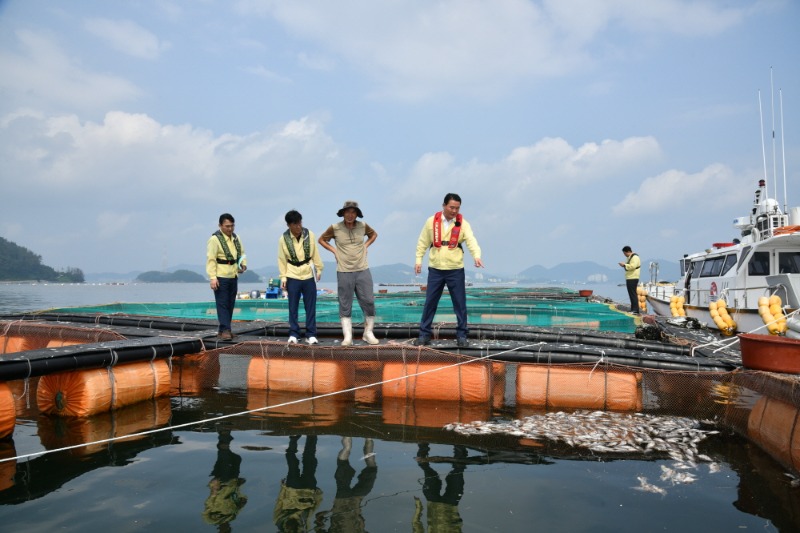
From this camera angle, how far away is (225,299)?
992cm

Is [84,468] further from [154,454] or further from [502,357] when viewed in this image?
[502,357]

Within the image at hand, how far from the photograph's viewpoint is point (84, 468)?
529 cm

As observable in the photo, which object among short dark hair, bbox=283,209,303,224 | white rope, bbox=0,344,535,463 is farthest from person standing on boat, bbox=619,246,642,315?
short dark hair, bbox=283,209,303,224

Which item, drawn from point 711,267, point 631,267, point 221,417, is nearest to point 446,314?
point 631,267

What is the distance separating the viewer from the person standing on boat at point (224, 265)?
31.7 ft

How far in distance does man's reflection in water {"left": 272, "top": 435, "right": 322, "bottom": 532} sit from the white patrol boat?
9860 millimetres

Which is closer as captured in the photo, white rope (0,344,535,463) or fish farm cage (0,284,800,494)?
white rope (0,344,535,463)

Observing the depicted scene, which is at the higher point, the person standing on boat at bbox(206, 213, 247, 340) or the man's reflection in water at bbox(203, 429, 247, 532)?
the person standing on boat at bbox(206, 213, 247, 340)

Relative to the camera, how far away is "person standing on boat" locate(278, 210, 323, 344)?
9.29 m

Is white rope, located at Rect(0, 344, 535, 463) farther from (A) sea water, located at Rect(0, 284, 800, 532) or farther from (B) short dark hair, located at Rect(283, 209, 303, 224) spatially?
(B) short dark hair, located at Rect(283, 209, 303, 224)

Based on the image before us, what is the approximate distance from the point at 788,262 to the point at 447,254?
1301 centimetres

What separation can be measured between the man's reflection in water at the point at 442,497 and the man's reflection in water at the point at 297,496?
0.91 m

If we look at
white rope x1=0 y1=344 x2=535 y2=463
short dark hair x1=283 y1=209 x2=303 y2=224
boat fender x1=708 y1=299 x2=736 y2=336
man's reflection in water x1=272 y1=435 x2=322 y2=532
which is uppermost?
short dark hair x1=283 y1=209 x2=303 y2=224

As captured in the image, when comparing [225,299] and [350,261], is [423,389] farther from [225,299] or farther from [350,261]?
[225,299]
